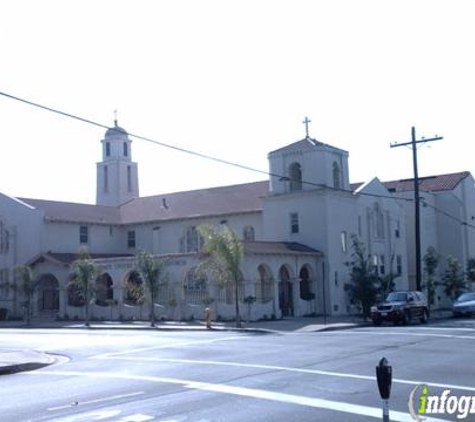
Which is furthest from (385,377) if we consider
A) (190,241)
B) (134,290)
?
(190,241)

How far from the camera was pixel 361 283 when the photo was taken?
41406mm

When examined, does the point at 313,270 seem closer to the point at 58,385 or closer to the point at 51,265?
the point at 51,265

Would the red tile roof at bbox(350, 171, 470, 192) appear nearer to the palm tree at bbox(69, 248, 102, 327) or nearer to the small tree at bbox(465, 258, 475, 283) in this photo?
the small tree at bbox(465, 258, 475, 283)

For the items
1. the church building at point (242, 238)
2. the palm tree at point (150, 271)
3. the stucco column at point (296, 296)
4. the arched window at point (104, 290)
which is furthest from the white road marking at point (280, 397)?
the arched window at point (104, 290)

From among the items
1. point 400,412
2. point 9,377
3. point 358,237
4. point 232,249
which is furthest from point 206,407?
point 358,237

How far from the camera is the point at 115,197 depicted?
71000 mm

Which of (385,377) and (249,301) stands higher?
(385,377)

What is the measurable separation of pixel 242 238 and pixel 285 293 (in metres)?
6.57

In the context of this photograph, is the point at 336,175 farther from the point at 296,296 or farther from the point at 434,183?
the point at 434,183

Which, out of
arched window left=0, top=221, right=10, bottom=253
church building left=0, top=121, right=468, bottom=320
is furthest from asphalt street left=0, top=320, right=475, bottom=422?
arched window left=0, top=221, right=10, bottom=253

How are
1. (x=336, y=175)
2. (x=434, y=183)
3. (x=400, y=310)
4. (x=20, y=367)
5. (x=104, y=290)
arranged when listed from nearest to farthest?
(x=20, y=367), (x=400, y=310), (x=336, y=175), (x=104, y=290), (x=434, y=183)

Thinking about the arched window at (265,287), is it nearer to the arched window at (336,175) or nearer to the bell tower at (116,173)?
the arched window at (336,175)

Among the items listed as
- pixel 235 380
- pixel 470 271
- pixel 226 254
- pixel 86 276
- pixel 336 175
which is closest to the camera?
pixel 235 380

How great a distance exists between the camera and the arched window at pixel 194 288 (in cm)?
4074
